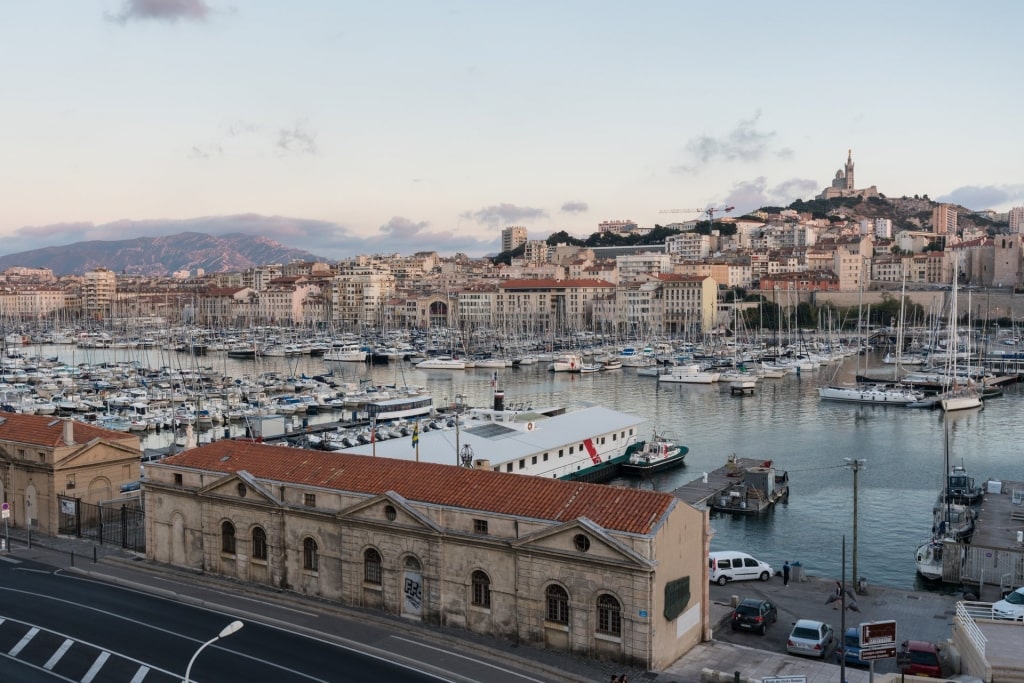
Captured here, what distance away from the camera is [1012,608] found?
16500 mm

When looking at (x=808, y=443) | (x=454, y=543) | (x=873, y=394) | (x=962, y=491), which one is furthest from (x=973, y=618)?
(x=873, y=394)

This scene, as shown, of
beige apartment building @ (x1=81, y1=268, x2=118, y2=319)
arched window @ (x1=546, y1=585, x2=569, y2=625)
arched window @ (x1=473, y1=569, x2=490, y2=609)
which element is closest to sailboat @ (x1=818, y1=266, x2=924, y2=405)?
arched window @ (x1=473, y1=569, x2=490, y2=609)

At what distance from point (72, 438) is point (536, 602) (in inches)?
554

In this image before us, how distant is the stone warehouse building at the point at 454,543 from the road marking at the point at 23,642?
3.92 meters

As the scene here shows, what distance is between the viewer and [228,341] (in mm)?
111062

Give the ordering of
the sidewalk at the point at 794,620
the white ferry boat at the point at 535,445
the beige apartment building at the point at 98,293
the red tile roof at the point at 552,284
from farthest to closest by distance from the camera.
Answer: the beige apartment building at the point at 98,293, the red tile roof at the point at 552,284, the white ferry boat at the point at 535,445, the sidewalk at the point at 794,620

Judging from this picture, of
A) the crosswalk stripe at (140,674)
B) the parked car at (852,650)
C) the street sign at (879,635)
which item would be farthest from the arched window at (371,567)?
the street sign at (879,635)

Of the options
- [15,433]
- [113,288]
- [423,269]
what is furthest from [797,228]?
[15,433]

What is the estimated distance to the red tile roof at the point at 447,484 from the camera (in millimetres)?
14930

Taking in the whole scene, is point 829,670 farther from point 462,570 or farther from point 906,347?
point 906,347

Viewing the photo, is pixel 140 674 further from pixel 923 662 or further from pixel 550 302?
pixel 550 302

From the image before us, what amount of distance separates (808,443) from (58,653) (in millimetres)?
36792

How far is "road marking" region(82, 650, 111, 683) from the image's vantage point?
13955 millimetres

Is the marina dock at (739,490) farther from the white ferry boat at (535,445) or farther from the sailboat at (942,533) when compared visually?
the sailboat at (942,533)
